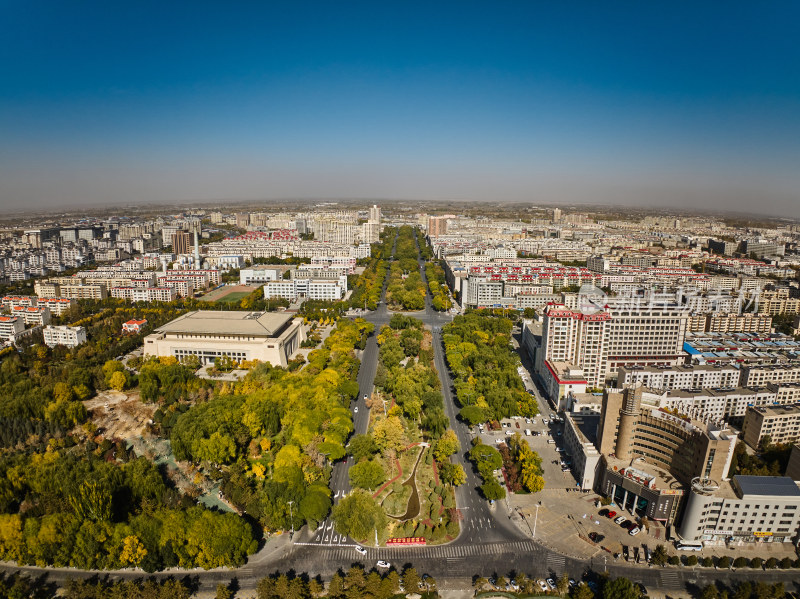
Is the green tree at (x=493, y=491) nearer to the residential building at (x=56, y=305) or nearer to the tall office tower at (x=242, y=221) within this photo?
the residential building at (x=56, y=305)

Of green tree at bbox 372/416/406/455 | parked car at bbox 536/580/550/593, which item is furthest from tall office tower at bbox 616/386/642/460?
green tree at bbox 372/416/406/455

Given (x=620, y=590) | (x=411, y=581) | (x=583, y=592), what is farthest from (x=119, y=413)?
(x=620, y=590)

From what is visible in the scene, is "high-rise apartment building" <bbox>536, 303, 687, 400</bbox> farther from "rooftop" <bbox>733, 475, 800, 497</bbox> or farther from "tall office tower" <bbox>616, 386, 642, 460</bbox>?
"rooftop" <bbox>733, 475, 800, 497</bbox>

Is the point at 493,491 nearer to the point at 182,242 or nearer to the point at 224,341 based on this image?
the point at 224,341

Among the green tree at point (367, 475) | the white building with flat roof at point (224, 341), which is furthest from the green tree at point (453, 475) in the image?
the white building with flat roof at point (224, 341)

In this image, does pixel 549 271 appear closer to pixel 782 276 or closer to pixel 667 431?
pixel 782 276

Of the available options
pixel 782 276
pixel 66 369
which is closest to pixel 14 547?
pixel 66 369
